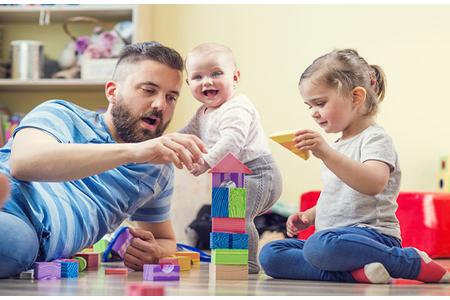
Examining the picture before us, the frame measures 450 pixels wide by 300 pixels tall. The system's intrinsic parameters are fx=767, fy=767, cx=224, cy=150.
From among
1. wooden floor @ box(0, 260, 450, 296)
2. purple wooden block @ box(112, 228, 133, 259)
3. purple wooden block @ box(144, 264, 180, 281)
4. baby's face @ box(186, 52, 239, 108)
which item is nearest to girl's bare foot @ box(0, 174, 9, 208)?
wooden floor @ box(0, 260, 450, 296)

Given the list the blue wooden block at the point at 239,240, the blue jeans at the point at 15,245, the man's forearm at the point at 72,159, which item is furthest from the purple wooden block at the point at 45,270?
the blue wooden block at the point at 239,240

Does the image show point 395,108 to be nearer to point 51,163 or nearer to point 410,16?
point 410,16

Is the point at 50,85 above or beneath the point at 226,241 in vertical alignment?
above

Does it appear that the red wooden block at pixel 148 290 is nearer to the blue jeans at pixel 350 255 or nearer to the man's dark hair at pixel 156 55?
the blue jeans at pixel 350 255

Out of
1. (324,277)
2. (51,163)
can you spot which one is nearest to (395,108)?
(324,277)

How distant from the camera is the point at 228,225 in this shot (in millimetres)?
1773

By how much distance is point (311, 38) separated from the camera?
427 centimetres

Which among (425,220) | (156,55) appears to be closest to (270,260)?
(156,55)

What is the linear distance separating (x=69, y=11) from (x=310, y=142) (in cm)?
271

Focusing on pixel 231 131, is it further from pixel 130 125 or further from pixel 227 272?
pixel 227 272

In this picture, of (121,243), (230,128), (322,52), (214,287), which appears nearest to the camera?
(214,287)

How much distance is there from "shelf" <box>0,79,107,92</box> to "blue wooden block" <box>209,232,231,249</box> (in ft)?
7.62

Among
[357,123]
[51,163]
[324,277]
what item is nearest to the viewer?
[51,163]

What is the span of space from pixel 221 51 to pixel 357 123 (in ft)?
1.50
